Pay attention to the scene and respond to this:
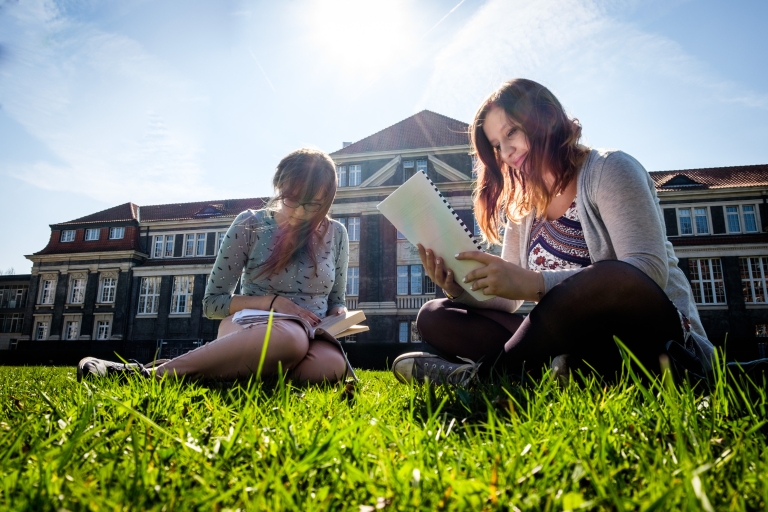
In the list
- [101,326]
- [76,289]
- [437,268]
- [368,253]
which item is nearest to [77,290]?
[76,289]

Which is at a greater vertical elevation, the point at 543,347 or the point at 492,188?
the point at 492,188

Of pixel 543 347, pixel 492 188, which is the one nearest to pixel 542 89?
pixel 492 188

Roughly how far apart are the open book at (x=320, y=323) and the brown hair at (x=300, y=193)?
1.51 feet

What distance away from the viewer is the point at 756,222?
24.1 meters

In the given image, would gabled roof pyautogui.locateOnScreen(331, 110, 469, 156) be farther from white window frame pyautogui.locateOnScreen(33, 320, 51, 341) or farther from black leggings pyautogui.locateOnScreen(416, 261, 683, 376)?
black leggings pyautogui.locateOnScreen(416, 261, 683, 376)

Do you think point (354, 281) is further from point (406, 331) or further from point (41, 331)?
point (41, 331)

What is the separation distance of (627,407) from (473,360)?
53.4 inches

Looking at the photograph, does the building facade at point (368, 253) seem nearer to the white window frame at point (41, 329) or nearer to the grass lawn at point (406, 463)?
the white window frame at point (41, 329)

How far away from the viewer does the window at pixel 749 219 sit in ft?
79.2

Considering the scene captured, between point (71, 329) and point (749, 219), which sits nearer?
point (749, 219)

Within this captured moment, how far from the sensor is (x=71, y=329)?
3162cm

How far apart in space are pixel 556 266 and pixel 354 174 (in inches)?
990

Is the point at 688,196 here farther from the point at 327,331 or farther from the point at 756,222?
the point at 327,331

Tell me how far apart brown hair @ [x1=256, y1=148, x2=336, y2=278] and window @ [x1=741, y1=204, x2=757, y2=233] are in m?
28.0
